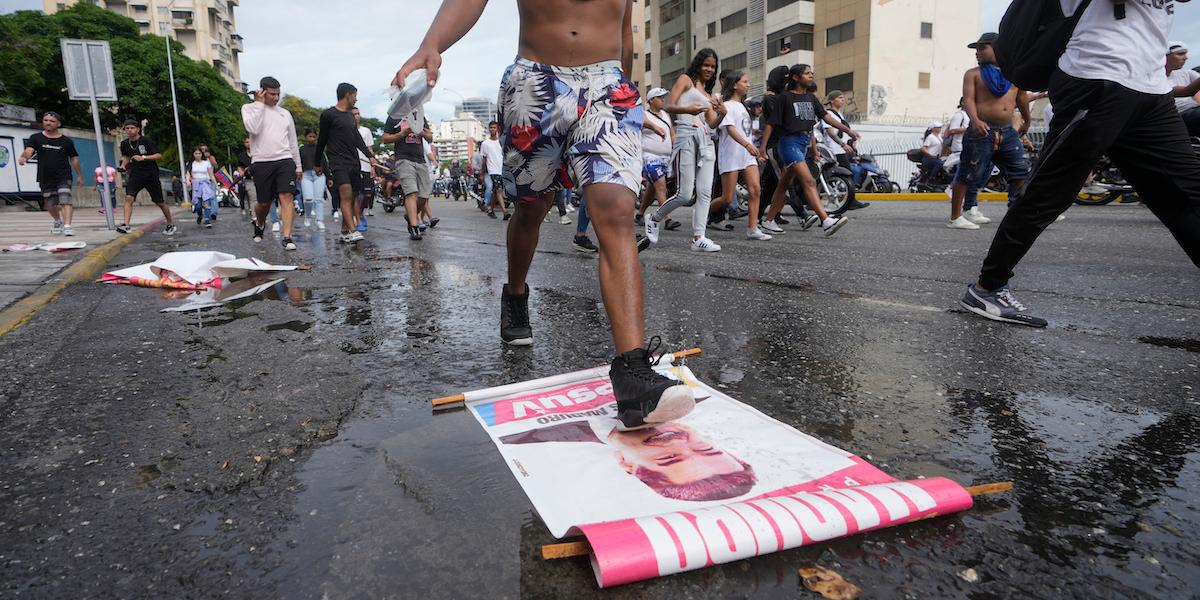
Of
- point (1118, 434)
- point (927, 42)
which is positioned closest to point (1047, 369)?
point (1118, 434)

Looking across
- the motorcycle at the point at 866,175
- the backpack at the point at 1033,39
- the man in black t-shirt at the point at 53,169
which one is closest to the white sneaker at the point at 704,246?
the backpack at the point at 1033,39

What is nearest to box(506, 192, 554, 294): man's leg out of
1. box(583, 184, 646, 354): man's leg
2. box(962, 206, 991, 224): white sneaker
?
box(583, 184, 646, 354): man's leg

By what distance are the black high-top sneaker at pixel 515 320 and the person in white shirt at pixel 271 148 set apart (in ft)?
19.3

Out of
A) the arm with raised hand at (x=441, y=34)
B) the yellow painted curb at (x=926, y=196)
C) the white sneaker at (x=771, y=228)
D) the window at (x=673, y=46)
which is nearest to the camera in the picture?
the arm with raised hand at (x=441, y=34)

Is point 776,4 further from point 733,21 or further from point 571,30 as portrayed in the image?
point 571,30

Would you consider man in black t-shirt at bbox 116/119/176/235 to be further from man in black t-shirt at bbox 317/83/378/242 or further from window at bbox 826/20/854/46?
window at bbox 826/20/854/46

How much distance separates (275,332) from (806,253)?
4.45 m

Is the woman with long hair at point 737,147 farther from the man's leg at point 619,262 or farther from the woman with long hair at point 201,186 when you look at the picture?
the woman with long hair at point 201,186

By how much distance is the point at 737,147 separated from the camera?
7.26 m

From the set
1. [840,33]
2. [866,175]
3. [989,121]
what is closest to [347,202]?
[989,121]

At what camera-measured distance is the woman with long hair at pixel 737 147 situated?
707 centimetres

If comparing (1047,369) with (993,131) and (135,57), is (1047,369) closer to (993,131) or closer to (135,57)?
(993,131)

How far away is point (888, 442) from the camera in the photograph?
1791 mm

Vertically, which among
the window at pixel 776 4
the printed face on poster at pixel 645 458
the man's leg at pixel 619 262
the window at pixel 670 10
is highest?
the window at pixel 670 10
